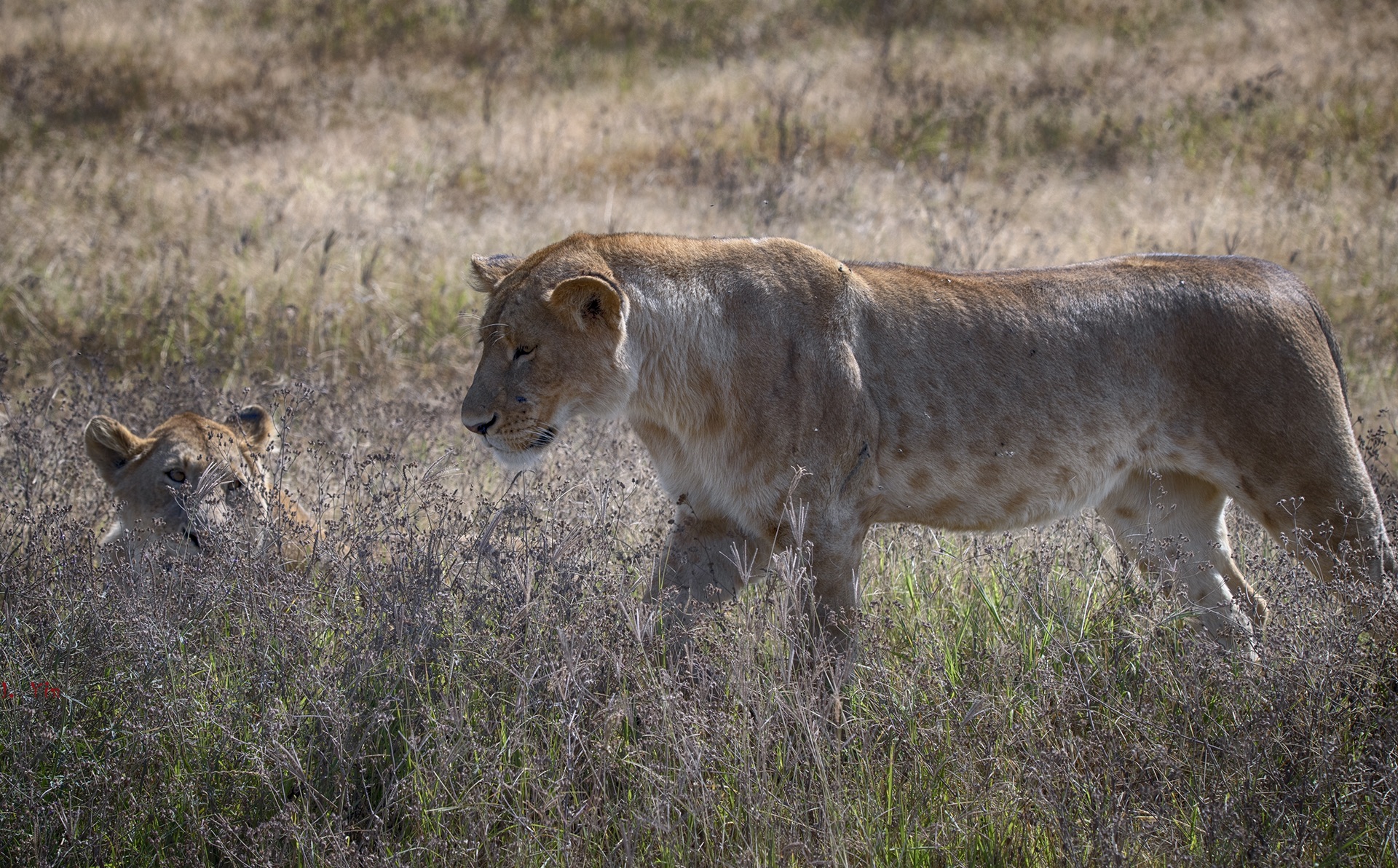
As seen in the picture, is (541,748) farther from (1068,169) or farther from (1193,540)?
(1068,169)

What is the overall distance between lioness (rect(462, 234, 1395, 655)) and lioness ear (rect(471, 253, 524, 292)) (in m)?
0.01

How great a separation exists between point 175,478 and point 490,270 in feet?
5.38

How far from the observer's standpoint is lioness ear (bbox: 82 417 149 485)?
4.85 meters

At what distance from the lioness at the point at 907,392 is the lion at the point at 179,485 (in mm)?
1145

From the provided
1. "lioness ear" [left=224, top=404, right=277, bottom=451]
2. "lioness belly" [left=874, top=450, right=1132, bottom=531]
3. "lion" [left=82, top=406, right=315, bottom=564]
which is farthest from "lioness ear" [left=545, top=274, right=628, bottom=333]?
"lioness ear" [left=224, top=404, right=277, bottom=451]

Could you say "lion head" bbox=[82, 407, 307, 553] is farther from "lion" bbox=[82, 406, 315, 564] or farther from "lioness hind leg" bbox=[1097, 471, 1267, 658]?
"lioness hind leg" bbox=[1097, 471, 1267, 658]

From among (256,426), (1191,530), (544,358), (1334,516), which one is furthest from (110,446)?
(1334,516)

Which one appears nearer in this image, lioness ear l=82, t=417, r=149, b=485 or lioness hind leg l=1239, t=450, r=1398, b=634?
lioness hind leg l=1239, t=450, r=1398, b=634

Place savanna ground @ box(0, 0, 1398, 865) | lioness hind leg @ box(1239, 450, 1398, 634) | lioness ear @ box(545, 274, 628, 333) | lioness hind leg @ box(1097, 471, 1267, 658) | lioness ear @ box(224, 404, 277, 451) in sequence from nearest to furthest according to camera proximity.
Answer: savanna ground @ box(0, 0, 1398, 865)
lioness ear @ box(545, 274, 628, 333)
lioness hind leg @ box(1239, 450, 1398, 634)
lioness hind leg @ box(1097, 471, 1267, 658)
lioness ear @ box(224, 404, 277, 451)

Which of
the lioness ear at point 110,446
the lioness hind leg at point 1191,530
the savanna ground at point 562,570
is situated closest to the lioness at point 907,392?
the lioness hind leg at point 1191,530

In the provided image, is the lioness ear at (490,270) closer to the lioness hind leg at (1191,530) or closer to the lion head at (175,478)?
the lion head at (175,478)

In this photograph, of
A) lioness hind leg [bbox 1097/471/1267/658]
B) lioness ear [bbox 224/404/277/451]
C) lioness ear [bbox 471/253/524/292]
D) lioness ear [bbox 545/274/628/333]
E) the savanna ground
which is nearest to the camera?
the savanna ground

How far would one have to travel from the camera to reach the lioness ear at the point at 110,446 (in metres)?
4.85

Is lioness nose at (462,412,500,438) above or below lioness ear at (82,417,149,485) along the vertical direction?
above
